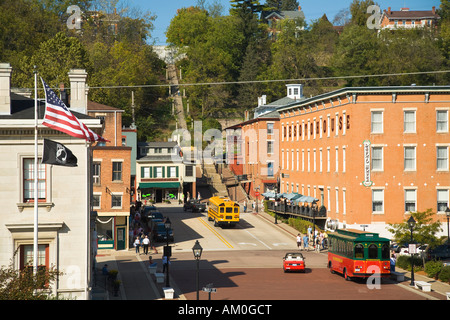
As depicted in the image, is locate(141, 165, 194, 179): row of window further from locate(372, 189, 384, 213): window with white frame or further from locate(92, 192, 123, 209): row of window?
locate(372, 189, 384, 213): window with white frame

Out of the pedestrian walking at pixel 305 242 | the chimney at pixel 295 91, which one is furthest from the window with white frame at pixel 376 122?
the chimney at pixel 295 91

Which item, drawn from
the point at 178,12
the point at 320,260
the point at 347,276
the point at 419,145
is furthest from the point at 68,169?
the point at 178,12

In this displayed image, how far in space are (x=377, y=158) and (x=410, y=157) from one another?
122 inches

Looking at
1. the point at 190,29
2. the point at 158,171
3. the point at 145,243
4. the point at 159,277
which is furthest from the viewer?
the point at 190,29

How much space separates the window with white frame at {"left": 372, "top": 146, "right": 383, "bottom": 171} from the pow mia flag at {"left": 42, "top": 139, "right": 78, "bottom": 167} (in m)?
38.8

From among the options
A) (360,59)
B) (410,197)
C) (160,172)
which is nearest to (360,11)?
(360,59)

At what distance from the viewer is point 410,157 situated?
60656mm

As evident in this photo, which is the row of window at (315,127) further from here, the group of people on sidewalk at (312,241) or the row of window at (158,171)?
the row of window at (158,171)

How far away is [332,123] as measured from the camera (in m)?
66.6

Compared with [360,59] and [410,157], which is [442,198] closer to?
[410,157]

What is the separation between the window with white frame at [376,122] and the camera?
60.5m

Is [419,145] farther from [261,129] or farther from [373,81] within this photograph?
[373,81]

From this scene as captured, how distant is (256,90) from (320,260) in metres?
85.3

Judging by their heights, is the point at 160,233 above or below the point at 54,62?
below
